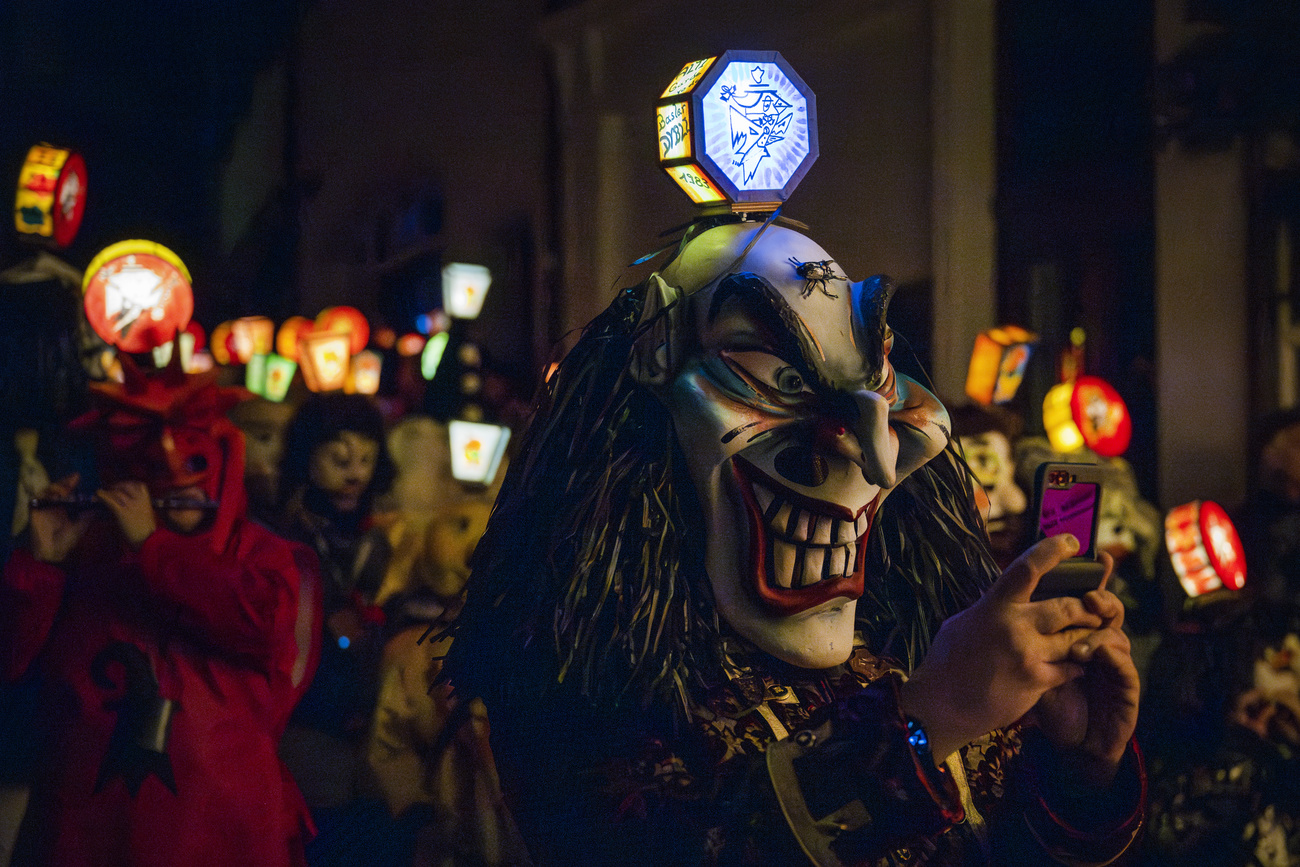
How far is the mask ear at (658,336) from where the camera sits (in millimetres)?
1183

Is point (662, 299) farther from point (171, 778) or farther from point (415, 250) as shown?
point (415, 250)

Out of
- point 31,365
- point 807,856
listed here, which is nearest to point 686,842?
point 807,856

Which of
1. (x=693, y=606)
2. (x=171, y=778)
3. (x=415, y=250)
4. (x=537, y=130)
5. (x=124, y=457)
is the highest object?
(x=537, y=130)

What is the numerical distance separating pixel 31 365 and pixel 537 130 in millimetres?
2636

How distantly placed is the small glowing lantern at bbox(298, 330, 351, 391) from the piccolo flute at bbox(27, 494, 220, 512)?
179 inches

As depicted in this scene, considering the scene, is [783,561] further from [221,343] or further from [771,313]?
[221,343]

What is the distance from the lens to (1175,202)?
213 inches

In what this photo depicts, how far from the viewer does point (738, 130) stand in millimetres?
1268

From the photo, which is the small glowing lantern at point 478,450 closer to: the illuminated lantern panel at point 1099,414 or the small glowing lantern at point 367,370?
the illuminated lantern panel at point 1099,414

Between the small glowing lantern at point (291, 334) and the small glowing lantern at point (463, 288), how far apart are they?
197 cm

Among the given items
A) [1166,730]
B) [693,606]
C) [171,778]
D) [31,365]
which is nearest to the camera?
[693,606]

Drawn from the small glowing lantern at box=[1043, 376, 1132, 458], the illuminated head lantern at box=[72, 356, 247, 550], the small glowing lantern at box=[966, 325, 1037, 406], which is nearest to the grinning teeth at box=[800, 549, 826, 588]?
the illuminated head lantern at box=[72, 356, 247, 550]

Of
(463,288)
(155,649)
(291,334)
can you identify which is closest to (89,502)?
(155,649)

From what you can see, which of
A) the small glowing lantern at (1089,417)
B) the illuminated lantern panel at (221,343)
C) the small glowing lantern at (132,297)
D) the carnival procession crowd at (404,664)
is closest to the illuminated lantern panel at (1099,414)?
the small glowing lantern at (1089,417)
